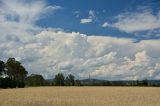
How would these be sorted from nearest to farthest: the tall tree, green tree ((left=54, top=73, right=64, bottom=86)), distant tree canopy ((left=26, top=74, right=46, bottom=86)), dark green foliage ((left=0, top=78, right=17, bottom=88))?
dark green foliage ((left=0, top=78, right=17, bottom=88))
the tall tree
green tree ((left=54, top=73, right=64, bottom=86))
distant tree canopy ((left=26, top=74, right=46, bottom=86))

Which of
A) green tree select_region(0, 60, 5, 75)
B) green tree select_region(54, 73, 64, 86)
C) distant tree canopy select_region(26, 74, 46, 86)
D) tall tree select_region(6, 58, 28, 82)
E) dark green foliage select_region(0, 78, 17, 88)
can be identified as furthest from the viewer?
distant tree canopy select_region(26, 74, 46, 86)

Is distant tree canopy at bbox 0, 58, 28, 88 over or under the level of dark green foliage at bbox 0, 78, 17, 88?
over

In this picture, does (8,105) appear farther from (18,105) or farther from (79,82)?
(79,82)

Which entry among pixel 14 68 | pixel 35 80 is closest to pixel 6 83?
pixel 14 68

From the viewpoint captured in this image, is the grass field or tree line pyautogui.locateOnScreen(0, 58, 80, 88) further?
tree line pyautogui.locateOnScreen(0, 58, 80, 88)

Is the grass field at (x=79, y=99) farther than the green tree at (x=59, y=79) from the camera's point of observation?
No

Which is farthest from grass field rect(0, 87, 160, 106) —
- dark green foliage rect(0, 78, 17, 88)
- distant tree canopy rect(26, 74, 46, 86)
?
distant tree canopy rect(26, 74, 46, 86)

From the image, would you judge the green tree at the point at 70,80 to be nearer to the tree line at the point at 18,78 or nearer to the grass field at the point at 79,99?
the tree line at the point at 18,78

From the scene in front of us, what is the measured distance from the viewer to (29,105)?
3062cm

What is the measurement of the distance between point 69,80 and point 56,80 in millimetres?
7756

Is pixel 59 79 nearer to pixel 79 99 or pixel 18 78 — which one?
pixel 18 78

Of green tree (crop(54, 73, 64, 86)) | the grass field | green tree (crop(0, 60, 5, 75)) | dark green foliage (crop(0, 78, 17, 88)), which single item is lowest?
the grass field

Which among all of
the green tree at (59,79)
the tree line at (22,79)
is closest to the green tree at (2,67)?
A: the tree line at (22,79)

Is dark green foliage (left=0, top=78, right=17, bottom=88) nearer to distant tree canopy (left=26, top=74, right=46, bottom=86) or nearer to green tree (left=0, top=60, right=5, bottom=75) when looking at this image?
green tree (left=0, top=60, right=5, bottom=75)
